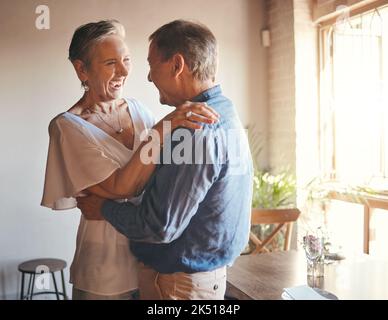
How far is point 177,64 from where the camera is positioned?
1.34 metres

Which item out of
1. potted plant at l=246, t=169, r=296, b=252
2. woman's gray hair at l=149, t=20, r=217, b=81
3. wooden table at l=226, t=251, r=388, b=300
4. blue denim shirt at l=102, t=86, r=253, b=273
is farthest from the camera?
potted plant at l=246, t=169, r=296, b=252

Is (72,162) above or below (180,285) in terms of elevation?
above

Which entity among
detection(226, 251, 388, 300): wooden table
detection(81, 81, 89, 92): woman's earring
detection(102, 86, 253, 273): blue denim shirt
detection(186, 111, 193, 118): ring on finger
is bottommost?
detection(226, 251, 388, 300): wooden table

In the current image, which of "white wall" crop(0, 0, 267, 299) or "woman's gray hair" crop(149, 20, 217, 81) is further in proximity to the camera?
"white wall" crop(0, 0, 267, 299)

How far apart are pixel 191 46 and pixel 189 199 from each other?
1.46 ft

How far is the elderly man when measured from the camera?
124cm

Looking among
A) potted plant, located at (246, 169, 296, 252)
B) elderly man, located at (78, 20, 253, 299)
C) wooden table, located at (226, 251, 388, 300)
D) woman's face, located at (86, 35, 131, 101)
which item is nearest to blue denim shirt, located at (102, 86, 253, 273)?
elderly man, located at (78, 20, 253, 299)

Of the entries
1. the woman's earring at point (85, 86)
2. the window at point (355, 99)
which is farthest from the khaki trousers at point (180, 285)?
the window at point (355, 99)

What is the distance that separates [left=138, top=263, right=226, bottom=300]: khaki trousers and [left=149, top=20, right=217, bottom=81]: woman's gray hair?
0.58m

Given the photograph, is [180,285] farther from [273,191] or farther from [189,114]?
[273,191]

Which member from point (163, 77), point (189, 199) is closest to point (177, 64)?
point (163, 77)

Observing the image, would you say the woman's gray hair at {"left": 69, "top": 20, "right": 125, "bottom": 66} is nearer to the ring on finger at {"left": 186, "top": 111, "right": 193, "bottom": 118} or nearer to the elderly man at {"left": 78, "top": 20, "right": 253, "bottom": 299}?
the elderly man at {"left": 78, "top": 20, "right": 253, "bottom": 299}

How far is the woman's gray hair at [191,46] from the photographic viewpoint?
133cm

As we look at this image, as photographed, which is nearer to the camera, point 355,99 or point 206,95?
point 206,95
